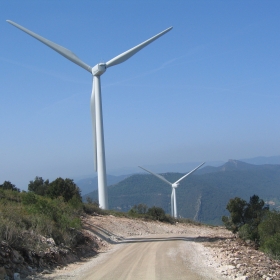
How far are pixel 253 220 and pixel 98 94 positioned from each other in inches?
721

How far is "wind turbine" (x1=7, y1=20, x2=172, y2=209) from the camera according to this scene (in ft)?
124

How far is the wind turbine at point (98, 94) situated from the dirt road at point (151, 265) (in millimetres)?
16121

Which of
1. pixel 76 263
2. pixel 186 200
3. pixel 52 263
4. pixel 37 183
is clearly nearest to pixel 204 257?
pixel 76 263

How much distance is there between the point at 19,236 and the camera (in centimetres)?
1628

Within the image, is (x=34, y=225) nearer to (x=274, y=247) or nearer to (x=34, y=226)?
(x=34, y=226)

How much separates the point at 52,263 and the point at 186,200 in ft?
608

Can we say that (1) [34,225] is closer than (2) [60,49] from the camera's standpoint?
Yes

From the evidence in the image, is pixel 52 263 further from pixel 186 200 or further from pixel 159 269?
pixel 186 200

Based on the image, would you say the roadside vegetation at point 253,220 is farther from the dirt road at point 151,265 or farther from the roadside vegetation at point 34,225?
the roadside vegetation at point 34,225

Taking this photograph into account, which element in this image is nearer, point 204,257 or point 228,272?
point 228,272

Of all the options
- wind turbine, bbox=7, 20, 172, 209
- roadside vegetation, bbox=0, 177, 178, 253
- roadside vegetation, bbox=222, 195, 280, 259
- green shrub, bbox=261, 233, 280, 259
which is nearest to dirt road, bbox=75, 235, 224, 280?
roadside vegetation, bbox=0, 177, 178, 253

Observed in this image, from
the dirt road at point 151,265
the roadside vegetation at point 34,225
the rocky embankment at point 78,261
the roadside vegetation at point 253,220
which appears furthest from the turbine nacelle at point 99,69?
the dirt road at point 151,265

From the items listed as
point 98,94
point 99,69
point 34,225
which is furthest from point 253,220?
point 34,225

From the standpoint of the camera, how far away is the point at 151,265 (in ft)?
54.7
